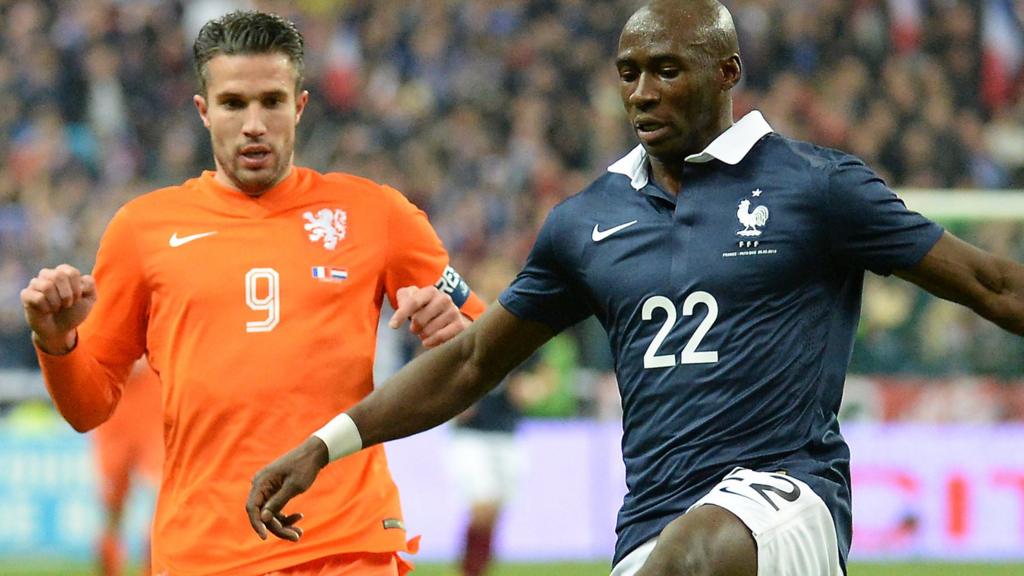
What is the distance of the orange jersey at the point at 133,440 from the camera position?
10641 mm

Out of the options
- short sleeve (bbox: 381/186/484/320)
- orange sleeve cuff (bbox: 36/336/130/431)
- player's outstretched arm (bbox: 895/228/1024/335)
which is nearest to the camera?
player's outstretched arm (bbox: 895/228/1024/335)

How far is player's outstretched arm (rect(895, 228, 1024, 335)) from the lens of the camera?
13.3ft

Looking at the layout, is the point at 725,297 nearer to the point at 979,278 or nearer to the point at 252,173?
the point at 979,278

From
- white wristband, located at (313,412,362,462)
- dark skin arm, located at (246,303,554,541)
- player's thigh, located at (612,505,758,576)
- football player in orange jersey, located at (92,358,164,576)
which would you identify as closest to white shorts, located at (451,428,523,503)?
football player in orange jersey, located at (92,358,164,576)

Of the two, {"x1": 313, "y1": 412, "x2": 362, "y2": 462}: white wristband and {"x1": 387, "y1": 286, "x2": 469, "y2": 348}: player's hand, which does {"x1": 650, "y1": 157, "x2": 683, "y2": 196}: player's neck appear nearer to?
{"x1": 387, "y1": 286, "x2": 469, "y2": 348}: player's hand

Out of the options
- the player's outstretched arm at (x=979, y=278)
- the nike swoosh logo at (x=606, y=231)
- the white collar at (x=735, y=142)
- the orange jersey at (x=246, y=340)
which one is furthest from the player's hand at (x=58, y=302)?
the player's outstretched arm at (x=979, y=278)

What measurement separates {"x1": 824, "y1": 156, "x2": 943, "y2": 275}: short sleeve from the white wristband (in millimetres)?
1350

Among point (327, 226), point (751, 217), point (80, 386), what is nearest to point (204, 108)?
point (327, 226)

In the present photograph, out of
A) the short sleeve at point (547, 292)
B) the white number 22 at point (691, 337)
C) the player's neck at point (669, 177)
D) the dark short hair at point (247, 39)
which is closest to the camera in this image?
the white number 22 at point (691, 337)

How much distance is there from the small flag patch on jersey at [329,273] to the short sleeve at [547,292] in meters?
0.70

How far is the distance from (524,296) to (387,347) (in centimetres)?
924

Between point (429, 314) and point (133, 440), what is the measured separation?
20.7 ft

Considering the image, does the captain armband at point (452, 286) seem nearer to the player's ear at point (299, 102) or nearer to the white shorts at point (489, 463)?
the player's ear at point (299, 102)

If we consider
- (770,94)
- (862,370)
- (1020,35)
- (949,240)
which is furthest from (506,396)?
(1020,35)
